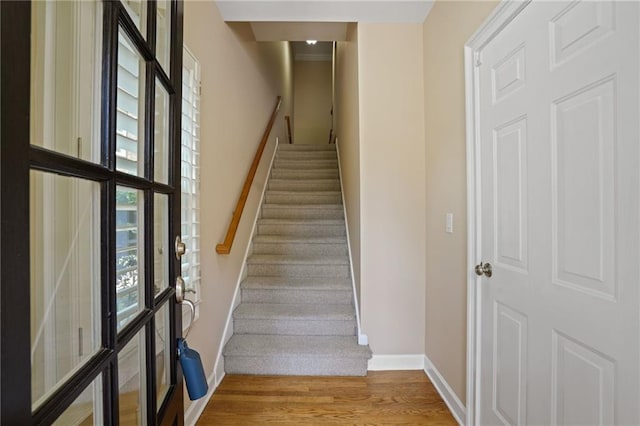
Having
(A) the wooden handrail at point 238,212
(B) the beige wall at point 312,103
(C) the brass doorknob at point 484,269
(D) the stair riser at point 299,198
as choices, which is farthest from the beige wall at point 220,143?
(B) the beige wall at point 312,103

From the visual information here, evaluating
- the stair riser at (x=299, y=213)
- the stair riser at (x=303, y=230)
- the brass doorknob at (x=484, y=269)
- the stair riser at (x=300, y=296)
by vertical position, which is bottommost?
the stair riser at (x=300, y=296)

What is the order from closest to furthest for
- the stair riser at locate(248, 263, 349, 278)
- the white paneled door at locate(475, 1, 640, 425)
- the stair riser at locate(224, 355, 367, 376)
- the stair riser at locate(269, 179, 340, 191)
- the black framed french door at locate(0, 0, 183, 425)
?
the black framed french door at locate(0, 0, 183, 425) → the white paneled door at locate(475, 1, 640, 425) → the stair riser at locate(224, 355, 367, 376) → the stair riser at locate(248, 263, 349, 278) → the stair riser at locate(269, 179, 340, 191)

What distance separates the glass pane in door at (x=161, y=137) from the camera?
90cm

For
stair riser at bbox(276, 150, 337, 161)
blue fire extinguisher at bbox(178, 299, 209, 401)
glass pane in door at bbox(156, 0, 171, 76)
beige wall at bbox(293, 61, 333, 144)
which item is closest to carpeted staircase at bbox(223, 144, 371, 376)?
stair riser at bbox(276, 150, 337, 161)

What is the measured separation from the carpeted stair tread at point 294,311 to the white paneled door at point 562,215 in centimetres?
115

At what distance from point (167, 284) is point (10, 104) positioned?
72 centimetres

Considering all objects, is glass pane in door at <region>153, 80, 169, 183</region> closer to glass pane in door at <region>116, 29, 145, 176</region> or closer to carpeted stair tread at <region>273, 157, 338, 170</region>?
glass pane in door at <region>116, 29, 145, 176</region>

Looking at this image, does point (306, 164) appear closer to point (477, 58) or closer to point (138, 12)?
point (477, 58)

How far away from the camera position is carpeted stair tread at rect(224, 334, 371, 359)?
2.19 meters

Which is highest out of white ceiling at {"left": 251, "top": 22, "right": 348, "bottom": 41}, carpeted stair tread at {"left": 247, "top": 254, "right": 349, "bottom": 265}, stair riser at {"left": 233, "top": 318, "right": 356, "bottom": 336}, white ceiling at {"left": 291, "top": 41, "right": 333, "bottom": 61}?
white ceiling at {"left": 291, "top": 41, "right": 333, "bottom": 61}

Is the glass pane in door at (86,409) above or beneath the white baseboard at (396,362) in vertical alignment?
above

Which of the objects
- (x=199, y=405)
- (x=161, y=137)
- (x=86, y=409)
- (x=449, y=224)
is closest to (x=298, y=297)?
(x=199, y=405)

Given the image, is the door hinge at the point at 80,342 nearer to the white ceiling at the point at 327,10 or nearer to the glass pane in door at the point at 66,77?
the glass pane in door at the point at 66,77

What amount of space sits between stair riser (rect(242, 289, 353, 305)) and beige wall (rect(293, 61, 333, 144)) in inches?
170
